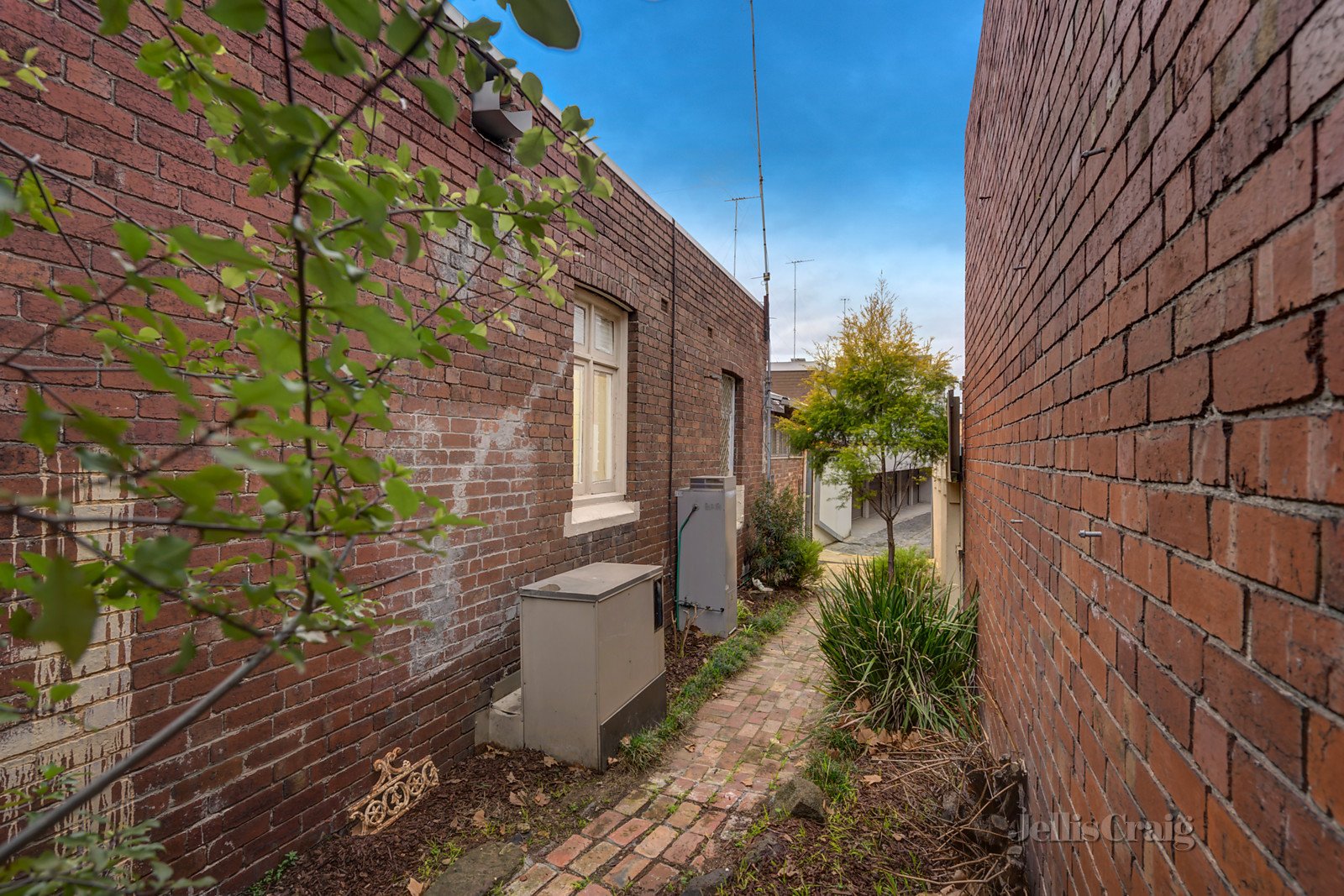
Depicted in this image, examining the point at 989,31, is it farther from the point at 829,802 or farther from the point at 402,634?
the point at 402,634

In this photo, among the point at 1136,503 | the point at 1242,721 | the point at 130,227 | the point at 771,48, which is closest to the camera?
the point at 130,227

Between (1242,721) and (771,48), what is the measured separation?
866 cm

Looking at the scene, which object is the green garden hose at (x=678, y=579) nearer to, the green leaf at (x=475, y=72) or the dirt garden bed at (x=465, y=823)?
the dirt garden bed at (x=465, y=823)

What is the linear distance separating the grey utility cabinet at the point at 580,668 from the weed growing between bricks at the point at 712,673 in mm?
130

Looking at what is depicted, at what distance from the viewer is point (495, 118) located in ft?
13.3

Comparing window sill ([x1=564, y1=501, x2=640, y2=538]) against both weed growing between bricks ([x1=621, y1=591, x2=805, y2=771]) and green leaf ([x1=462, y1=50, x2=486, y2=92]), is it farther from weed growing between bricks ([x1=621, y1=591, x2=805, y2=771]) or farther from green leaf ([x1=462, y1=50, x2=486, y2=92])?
green leaf ([x1=462, y1=50, x2=486, y2=92])

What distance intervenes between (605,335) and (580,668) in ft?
10.6

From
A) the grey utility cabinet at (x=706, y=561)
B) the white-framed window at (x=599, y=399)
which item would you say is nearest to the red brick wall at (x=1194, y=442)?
the white-framed window at (x=599, y=399)

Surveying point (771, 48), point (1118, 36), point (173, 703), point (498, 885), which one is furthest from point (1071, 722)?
point (771, 48)

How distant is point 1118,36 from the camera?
145cm

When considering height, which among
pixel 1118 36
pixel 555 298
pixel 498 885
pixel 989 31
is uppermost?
pixel 989 31

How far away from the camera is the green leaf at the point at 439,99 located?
77 cm

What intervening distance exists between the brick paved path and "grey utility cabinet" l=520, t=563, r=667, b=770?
1.37 feet

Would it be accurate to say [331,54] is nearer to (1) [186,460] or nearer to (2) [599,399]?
(1) [186,460]
